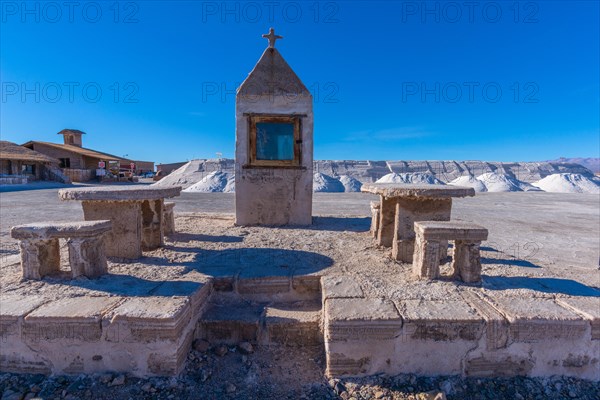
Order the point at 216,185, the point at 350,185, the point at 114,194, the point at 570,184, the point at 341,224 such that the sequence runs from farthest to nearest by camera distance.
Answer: the point at 570,184 → the point at 350,185 → the point at 216,185 → the point at 341,224 → the point at 114,194

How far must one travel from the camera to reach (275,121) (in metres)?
6.11

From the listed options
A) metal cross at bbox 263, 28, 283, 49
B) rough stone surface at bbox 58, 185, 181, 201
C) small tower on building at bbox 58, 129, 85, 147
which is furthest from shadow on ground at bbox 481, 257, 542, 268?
small tower on building at bbox 58, 129, 85, 147

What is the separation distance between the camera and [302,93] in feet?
20.0

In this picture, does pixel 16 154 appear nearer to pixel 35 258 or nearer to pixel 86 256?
pixel 35 258

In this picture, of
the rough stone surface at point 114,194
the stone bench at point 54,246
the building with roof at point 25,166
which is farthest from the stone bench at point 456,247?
the building with roof at point 25,166

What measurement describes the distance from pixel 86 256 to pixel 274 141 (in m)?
3.95

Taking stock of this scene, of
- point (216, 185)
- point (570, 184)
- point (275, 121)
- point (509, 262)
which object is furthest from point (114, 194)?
point (570, 184)

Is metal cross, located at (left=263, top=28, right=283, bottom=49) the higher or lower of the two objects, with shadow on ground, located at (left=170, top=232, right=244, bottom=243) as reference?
higher

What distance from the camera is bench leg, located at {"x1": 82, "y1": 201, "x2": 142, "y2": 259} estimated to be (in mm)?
3799

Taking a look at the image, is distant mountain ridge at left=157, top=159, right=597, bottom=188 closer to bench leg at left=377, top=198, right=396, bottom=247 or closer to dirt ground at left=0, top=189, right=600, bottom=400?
dirt ground at left=0, top=189, right=600, bottom=400

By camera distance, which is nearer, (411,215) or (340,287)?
(340,287)

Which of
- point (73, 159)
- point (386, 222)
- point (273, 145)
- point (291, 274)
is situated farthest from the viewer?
point (73, 159)

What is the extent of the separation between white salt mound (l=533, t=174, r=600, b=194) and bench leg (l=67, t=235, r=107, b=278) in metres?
27.4

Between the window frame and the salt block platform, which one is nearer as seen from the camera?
the salt block platform
